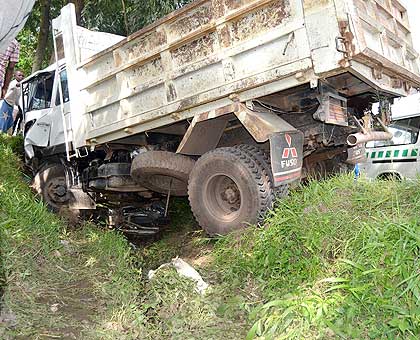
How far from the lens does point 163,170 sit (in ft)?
14.8

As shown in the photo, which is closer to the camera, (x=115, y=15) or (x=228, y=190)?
(x=228, y=190)

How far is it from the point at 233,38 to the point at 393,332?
2.56m

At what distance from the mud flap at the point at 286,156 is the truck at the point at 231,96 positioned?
0.01 meters

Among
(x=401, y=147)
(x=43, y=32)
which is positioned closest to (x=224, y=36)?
(x=401, y=147)

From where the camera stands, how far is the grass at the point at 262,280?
2.48 metres

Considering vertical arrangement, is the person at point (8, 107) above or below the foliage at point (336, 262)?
above

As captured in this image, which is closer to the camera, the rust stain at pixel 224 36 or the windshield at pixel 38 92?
the rust stain at pixel 224 36

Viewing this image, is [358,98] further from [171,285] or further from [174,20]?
[171,285]

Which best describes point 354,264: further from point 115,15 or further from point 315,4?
point 115,15

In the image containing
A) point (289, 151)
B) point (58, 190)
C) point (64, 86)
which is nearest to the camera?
point (289, 151)

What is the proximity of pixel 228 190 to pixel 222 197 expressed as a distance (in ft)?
0.41

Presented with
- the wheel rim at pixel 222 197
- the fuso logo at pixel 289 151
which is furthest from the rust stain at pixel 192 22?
the wheel rim at pixel 222 197

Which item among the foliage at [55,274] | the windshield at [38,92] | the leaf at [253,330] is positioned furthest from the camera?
the windshield at [38,92]

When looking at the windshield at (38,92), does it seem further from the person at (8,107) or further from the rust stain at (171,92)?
the rust stain at (171,92)
